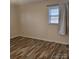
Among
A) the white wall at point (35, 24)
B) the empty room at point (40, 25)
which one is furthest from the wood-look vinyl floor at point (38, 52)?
the white wall at point (35, 24)

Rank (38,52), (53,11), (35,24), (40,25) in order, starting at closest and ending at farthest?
(38,52) < (53,11) < (40,25) < (35,24)

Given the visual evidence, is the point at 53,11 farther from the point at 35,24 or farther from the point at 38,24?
the point at 35,24

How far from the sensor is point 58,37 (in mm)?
4418

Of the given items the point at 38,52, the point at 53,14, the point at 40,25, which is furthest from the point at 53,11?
the point at 38,52

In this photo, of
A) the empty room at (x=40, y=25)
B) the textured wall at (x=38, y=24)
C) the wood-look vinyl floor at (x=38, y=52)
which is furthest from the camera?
the textured wall at (x=38, y=24)

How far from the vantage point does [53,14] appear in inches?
176

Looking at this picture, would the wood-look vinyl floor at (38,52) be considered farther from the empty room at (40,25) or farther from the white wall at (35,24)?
the white wall at (35,24)

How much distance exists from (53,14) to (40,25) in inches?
37.3

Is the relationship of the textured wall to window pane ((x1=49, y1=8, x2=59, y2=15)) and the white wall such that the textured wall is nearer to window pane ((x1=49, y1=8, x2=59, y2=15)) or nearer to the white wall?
the white wall

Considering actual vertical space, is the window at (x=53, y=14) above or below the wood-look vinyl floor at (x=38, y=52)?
above

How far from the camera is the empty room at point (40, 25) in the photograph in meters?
3.99

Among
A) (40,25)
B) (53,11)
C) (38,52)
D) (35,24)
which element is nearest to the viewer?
(38,52)
